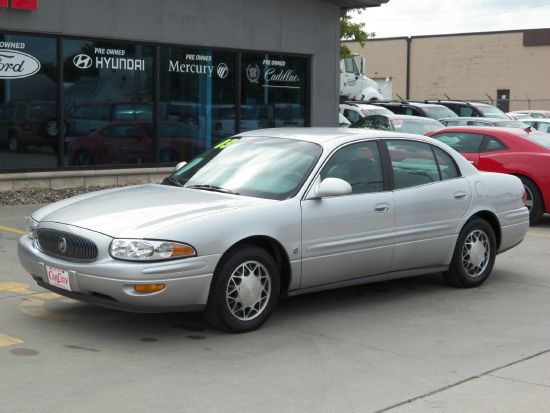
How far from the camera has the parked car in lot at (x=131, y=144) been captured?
14.5m

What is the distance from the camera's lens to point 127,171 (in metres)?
15.1

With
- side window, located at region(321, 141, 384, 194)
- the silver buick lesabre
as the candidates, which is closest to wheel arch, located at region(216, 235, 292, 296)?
the silver buick lesabre

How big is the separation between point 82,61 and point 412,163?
26.9 ft

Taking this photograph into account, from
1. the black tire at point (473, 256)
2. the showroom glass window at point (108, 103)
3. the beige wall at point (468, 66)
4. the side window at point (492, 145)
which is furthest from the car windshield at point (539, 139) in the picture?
the beige wall at point (468, 66)

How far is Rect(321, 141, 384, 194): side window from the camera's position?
23.5 feet

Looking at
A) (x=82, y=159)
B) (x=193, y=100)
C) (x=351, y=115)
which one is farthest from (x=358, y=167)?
(x=351, y=115)

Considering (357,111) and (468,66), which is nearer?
(357,111)

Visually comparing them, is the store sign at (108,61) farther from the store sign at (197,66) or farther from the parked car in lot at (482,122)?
the parked car in lot at (482,122)

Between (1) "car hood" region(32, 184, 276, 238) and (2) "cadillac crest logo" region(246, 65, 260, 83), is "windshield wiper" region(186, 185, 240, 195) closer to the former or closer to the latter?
(1) "car hood" region(32, 184, 276, 238)

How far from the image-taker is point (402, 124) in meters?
19.9

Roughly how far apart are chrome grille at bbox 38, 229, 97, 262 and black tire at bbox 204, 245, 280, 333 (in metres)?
0.92

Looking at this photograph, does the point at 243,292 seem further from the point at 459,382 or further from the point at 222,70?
the point at 222,70

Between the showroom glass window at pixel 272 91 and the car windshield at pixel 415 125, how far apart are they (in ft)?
8.45

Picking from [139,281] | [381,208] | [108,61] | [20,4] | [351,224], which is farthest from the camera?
[108,61]
